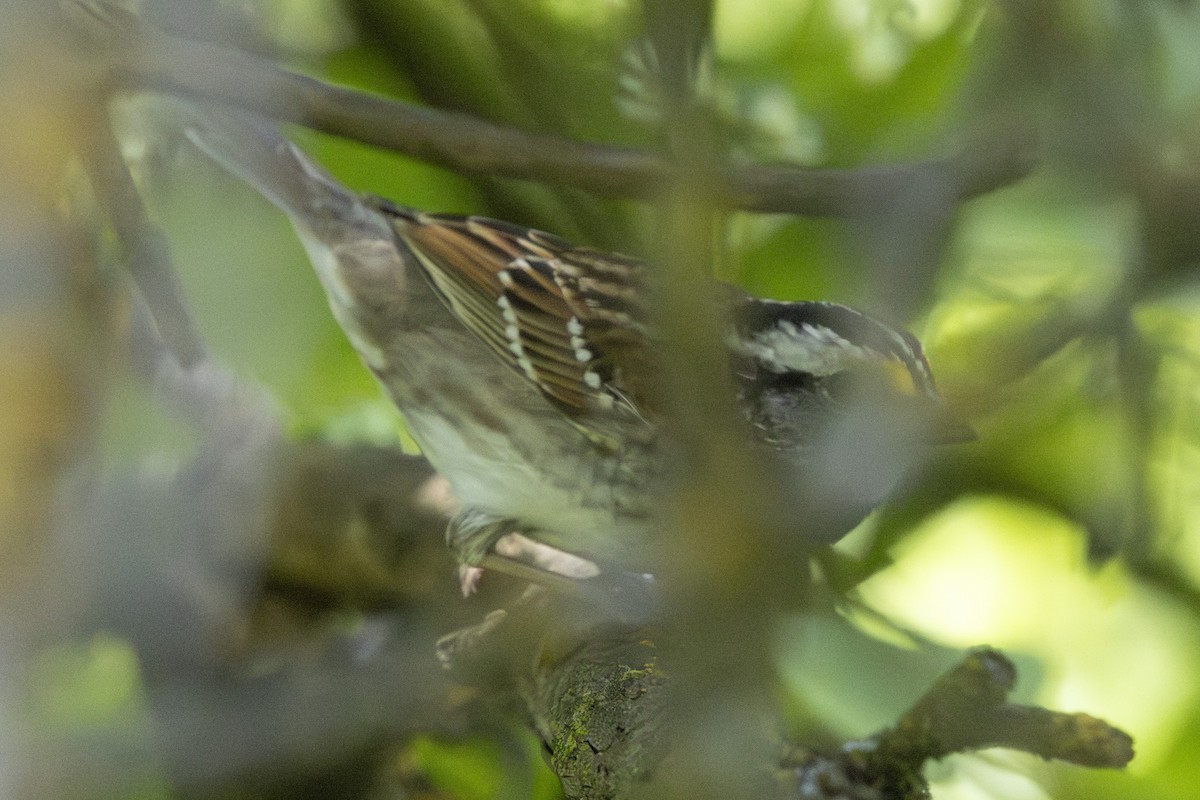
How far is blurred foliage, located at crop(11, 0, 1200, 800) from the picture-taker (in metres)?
0.64

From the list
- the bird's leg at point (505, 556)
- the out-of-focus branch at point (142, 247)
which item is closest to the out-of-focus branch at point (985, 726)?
the bird's leg at point (505, 556)

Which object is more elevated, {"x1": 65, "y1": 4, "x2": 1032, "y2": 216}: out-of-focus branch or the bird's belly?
{"x1": 65, "y1": 4, "x2": 1032, "y2": 216}: out-of-focus branch

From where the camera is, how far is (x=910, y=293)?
2.11 ft

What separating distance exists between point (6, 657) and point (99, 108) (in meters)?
0.42

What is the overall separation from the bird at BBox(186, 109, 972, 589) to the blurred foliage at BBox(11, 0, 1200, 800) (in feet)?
0.10

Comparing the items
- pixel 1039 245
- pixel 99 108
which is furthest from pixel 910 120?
pixel 99 108

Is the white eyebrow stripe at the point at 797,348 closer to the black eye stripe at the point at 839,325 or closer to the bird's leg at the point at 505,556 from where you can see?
the black eye stripe at the point at 839,325

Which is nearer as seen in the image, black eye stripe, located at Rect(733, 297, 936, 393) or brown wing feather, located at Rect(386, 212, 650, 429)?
black eye stripe, located at Rect(733, 297, 936, 393)

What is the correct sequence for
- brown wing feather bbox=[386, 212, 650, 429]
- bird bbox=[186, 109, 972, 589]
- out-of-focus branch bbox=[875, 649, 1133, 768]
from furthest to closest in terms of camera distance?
1. brown wing feather bbox=[386, 212, 650, 429]
2. bird bbox=[186, 109, 972, 589]
3. out-of-focus branch bbox=[875, 649, 1133, 768]

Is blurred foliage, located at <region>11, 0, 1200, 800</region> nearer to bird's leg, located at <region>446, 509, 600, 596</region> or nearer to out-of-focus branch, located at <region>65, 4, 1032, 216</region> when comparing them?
out-of-focus branch, located at <region>65, 4, 1032, 216</region>

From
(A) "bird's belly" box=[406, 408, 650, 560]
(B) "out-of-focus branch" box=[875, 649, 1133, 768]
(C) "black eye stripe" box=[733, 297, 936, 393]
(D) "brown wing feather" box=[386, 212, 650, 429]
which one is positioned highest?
(C) "black eye stripe" box=[733, 297, 936, 393]

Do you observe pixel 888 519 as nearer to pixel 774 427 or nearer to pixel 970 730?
pixel 774 427

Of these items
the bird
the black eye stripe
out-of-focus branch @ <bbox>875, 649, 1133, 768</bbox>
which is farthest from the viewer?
the bird

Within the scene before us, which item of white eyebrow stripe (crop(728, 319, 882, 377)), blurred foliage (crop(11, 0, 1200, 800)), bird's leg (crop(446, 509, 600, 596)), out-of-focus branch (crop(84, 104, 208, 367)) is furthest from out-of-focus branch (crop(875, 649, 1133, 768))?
out-of-focus branch (crop(84, 104, 208, 367))
